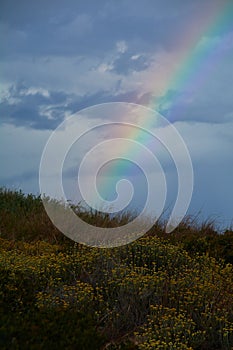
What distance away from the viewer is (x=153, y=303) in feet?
26.5

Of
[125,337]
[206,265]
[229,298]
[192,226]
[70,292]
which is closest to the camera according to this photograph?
[125,337]

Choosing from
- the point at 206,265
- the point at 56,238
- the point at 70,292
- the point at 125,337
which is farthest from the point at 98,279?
the point at 56,238

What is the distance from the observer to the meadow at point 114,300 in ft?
18.7

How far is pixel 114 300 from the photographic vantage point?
8047mm

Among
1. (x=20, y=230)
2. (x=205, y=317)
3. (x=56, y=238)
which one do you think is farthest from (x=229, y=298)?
(x=20, y=230)

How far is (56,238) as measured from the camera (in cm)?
1235

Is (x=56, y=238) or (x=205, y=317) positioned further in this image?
(x=56, y=238)

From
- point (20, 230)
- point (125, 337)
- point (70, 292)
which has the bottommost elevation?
point (125, 337)

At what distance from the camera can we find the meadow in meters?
5.70

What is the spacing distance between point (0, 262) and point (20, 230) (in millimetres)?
3961

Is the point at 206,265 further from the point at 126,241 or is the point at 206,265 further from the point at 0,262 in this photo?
the point at 0,262

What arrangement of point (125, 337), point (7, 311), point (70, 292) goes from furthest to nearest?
point (70, 292) < point (125, 337) < point (7, 311)

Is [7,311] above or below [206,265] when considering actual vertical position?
below

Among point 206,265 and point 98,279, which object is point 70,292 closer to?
point 98,279
